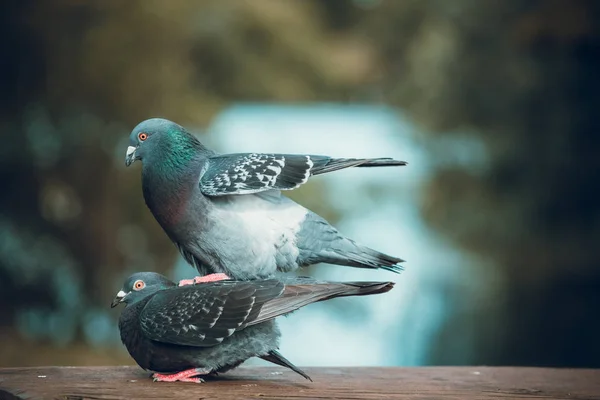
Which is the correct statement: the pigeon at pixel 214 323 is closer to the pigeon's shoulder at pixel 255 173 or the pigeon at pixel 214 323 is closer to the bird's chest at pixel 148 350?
the bird's chest at pixel 148 350

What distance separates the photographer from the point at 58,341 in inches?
222

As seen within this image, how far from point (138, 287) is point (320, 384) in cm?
65

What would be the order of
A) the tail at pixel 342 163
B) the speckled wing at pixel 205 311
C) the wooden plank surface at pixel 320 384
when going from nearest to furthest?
the wooden plank surface at pixel 320 384, the speckled wing at pixel 205 311, the tail at pixel 342 163

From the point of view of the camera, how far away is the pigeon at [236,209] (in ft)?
8.23

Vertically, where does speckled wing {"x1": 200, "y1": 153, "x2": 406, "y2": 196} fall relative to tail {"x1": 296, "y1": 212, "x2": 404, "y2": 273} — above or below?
above

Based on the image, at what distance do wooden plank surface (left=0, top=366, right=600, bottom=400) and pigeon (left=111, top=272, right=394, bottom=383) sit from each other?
7 centimetres

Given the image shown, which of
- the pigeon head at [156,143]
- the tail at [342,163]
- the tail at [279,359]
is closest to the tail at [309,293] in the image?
the tail at [279,359]

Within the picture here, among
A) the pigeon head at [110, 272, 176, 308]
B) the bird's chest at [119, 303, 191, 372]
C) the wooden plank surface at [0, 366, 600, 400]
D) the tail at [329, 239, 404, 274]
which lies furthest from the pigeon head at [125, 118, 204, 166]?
the wooden plank surface at [0, 366, 600, 400]

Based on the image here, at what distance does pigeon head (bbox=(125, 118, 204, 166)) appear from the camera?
8.30 ft

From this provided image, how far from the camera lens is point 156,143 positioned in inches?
100.0

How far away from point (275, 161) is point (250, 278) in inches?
14.9

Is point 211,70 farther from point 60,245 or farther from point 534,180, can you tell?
point 534,180

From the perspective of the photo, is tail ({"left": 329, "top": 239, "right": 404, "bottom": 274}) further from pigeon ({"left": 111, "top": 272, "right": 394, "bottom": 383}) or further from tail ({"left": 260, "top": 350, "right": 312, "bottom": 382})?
tail ({"left": 260, "top": 350, "right": 312, "bottom": 382})

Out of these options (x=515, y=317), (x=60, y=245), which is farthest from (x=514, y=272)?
(x=60, y=245)
